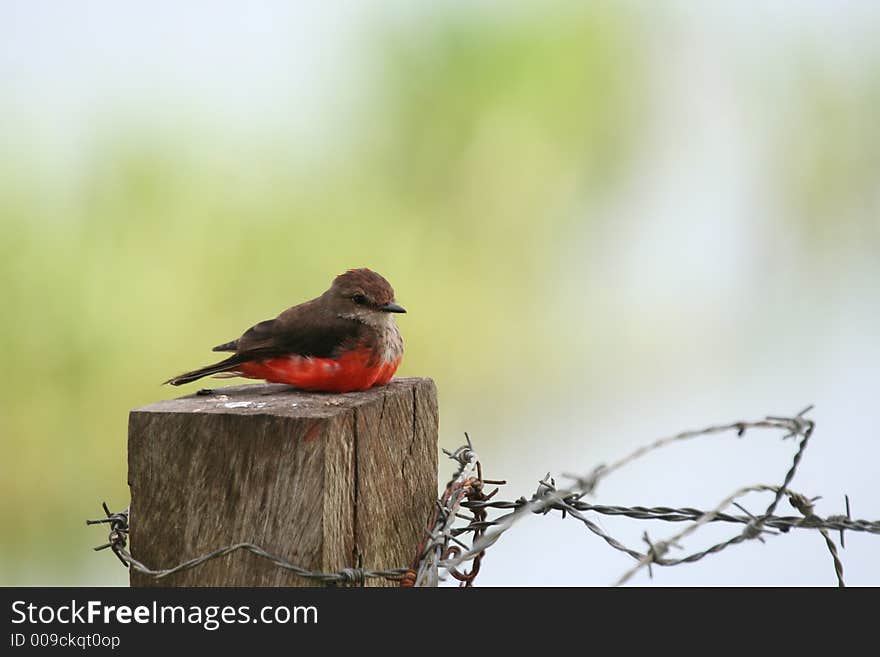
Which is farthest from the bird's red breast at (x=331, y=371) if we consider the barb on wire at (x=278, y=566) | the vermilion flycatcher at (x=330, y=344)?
the barb on wire at (x=278, y=566)

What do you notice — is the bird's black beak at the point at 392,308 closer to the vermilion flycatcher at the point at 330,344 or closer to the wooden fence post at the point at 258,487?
the vermilion flycatcher at the point at 330,344

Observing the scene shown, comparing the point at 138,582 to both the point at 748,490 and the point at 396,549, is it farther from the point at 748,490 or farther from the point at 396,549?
the point at 748,490

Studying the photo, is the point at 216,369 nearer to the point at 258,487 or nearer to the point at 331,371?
the point at 331,371

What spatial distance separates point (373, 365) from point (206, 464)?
1.87 feet

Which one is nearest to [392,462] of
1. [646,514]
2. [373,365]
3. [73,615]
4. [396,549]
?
[396,549]

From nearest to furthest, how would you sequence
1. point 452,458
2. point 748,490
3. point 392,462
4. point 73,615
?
point 748,490, point 73,615, point 392,462, point 452,458

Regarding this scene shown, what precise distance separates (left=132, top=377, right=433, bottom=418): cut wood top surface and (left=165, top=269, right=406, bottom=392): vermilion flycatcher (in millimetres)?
44

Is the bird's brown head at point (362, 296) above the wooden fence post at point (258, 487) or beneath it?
above

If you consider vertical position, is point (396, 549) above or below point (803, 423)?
below

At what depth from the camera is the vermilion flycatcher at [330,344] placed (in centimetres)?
248

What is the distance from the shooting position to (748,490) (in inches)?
71.7

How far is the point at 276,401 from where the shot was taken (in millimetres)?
2242

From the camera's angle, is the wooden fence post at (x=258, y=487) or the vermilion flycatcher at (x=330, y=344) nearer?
the wooden fence post at (x=258, y=487)

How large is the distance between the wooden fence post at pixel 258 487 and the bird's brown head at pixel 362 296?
1.85ft
